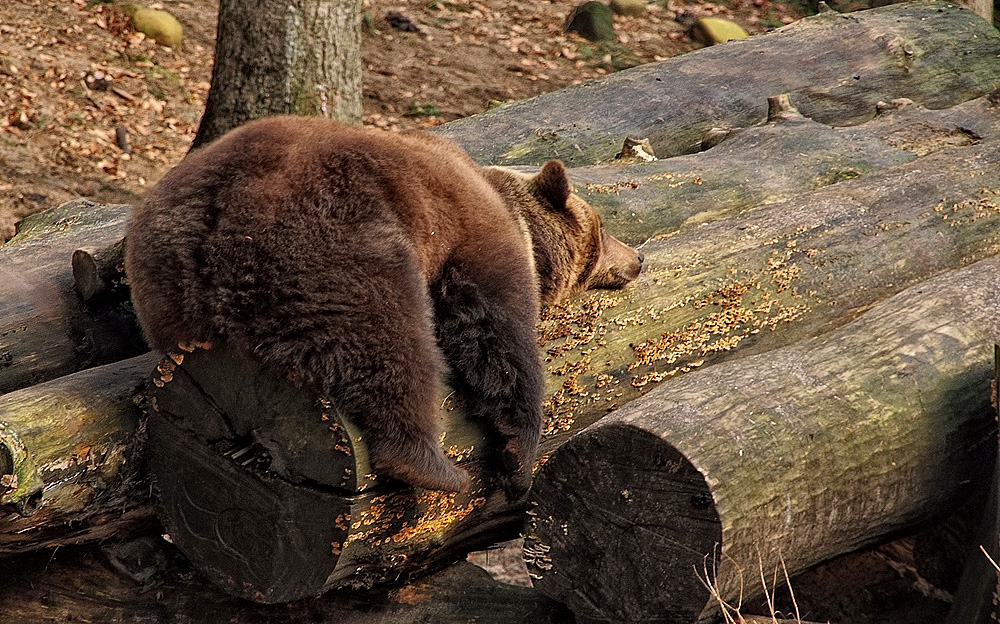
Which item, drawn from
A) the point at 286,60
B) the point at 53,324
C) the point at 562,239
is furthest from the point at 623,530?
the point at 286,60

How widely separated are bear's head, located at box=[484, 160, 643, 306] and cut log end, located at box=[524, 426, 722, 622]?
41.6 inches

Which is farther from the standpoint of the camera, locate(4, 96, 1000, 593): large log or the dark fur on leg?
locate(4, 96, 1000, 593): large log

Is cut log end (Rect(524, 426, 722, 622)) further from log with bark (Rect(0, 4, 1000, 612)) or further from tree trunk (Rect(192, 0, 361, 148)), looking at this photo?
tree trunk (Rect(192, 0, 361, 148))

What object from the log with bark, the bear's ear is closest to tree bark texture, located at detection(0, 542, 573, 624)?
the log with bark

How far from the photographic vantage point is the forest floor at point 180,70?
7867 mm

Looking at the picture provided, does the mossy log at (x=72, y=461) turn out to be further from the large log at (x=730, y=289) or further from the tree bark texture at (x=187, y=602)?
the large log at (x=730, y=289)

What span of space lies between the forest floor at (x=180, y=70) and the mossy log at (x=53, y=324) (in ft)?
9.79

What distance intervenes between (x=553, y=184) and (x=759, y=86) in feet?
11.2

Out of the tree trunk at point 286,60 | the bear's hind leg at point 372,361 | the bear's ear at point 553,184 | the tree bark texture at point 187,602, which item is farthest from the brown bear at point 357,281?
the tree trunk at point 286,60

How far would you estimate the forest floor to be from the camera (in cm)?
787

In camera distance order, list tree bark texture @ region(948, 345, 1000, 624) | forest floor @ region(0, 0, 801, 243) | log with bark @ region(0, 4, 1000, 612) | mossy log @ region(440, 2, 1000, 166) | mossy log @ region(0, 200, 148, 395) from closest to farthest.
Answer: tree bark texture @ region(948, 345, 1000, 624) < log with bark @ region(0, 4, 1000, 612) < mossy log @ region(0, 200, 148, 395) < mossy log @ region(440, 2, 1000, 166) < forest floor @ region(0, 0, 801, 243)

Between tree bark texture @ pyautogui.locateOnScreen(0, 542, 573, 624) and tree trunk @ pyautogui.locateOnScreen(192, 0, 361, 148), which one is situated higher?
tree trunk @ pyautogui.locateOnScreen(192, 0, 361, 148)

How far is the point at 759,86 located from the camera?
6.90 meters

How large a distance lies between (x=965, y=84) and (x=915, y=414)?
4.89m
